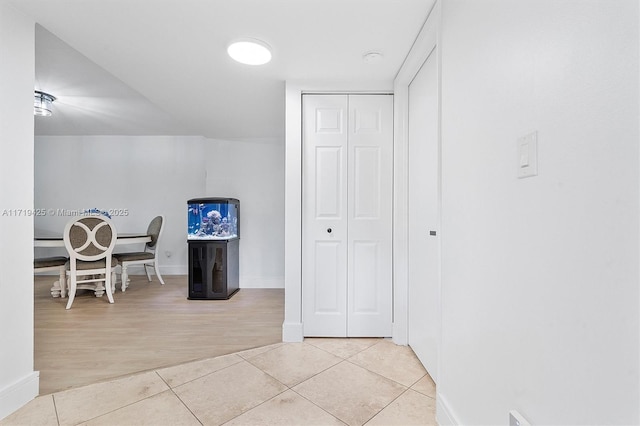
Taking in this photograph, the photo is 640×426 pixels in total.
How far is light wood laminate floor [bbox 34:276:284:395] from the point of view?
2049 mm

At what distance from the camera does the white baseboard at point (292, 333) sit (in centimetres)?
243

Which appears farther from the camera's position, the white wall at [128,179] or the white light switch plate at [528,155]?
the white wall at [128,179]

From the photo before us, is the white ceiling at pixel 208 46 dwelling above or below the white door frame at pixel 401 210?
above

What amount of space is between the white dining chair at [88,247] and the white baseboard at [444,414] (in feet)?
11.9

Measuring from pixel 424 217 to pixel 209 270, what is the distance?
2.77 m

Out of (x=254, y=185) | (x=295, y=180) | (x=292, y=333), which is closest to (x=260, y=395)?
(x=292, y=333)

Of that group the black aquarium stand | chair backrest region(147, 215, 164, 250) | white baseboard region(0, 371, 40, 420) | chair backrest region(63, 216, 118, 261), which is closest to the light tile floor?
white baseboard region(0, 371, 40, 420)

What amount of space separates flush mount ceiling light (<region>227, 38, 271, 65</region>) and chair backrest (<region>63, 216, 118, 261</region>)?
2.80m

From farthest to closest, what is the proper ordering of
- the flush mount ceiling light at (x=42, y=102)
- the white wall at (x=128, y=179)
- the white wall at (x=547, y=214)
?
the white wall at (x=128, y=179) → the flush mount ceiling light at (x=42, y=102) → the white wall at (x=547, y=214)

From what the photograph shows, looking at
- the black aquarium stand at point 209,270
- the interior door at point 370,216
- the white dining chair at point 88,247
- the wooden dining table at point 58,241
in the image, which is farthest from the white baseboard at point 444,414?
the wooden dining table at point 58,241

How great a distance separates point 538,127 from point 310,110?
189 cm

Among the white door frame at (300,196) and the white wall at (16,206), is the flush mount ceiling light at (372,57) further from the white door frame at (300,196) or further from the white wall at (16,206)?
the white wall at (16,206)

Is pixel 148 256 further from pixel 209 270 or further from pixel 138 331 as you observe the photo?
pixel 138 331

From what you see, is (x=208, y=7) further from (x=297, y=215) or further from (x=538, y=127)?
(x=538, y=127)
